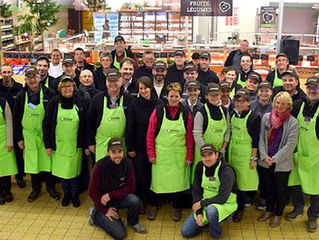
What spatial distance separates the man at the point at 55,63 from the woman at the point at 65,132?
1394mm

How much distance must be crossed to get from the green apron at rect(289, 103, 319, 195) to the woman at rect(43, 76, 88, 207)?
2243 mm

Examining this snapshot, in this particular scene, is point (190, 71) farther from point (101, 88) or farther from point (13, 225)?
point (13, 225)

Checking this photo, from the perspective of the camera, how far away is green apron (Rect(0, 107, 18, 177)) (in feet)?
14.3

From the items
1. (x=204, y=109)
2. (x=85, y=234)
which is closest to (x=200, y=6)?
(x=204, y=109)

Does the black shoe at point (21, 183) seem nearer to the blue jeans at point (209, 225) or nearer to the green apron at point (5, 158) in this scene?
the green apron at point (5, 158)

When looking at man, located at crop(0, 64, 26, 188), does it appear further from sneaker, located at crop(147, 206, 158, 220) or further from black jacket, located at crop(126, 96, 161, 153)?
sneaker, located at crop(147, 206, 158, 220)

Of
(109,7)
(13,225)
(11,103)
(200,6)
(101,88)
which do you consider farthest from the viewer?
(109,7)

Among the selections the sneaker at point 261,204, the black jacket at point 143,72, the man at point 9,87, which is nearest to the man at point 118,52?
the black jacket at point 143,72

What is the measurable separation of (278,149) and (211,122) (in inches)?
28.0

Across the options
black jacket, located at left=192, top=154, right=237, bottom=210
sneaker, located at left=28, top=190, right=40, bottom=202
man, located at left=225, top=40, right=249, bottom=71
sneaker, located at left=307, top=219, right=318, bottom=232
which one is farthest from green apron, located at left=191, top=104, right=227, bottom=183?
man, located at left=225, top=40, right=249, bottom=71

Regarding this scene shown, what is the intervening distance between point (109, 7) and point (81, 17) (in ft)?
15.3

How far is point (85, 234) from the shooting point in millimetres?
3973

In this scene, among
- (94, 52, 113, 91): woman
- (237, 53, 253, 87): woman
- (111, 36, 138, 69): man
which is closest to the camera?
(94, 52, 113, 91): woman

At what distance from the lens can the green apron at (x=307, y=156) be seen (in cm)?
382
